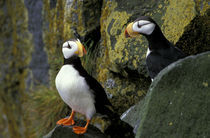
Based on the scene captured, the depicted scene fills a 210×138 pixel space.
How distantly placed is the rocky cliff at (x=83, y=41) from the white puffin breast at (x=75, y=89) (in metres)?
0.91

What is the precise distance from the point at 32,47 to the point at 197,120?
484 centimetres

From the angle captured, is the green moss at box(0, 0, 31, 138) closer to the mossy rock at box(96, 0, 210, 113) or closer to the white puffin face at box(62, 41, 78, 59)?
the mossy rock at box(96, 0, 210, 113)

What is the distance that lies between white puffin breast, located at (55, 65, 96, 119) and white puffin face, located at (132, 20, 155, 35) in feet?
2.07

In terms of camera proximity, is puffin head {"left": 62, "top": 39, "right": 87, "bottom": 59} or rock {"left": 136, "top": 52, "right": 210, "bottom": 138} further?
puffin head {"left": 62, "top": 39, "right": 87, "bottom": 59}

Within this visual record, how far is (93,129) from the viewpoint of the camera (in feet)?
10.7

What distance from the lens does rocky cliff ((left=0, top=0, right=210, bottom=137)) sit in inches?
147

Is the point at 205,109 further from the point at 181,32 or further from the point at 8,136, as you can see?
the point at 8,136

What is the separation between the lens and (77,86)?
2.98 metres

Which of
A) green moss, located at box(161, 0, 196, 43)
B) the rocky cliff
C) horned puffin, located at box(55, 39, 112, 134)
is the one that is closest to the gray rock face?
the rocky cliff

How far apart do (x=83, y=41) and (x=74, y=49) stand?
1.83 m

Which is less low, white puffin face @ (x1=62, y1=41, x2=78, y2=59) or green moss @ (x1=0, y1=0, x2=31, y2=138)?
white puffin face @ (x1=62, y1=41, x2=78, y2=59)

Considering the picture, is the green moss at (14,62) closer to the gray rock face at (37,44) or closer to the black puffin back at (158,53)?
the gray rock face at (37,44)

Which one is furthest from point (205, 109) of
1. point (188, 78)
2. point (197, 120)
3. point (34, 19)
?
point (34, 19)

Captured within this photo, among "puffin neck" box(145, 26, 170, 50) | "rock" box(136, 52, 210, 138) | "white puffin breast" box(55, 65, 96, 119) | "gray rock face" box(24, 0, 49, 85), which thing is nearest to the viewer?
"rock" box(136, 52, 210, 138)
